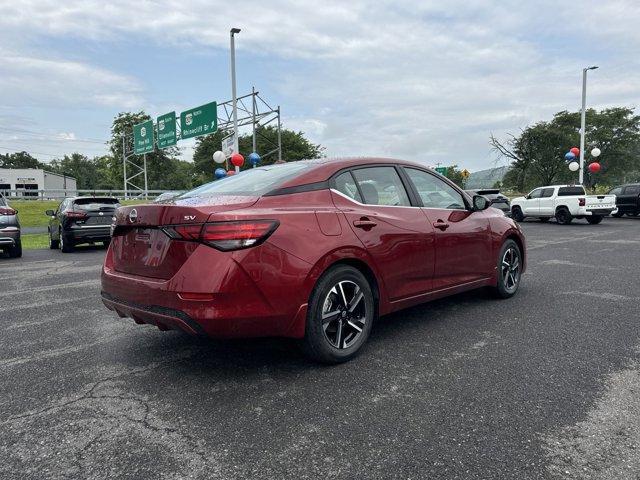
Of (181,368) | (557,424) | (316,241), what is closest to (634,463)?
(557,424)

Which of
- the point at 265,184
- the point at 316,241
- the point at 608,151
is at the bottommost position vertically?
the point at 316,241

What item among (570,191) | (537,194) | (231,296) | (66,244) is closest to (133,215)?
(231,296)

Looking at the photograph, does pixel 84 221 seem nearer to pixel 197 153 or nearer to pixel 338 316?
pixel 338 316

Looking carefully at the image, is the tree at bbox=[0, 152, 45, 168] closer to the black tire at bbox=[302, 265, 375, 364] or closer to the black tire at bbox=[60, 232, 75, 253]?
the black tire at bbox=[60, 232, 75, 253]

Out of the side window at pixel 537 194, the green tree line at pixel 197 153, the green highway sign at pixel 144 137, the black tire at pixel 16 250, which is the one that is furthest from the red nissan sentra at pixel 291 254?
the green tree line at pixel 197 153

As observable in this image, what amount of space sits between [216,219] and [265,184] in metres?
0.71

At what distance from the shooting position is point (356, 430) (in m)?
2.55

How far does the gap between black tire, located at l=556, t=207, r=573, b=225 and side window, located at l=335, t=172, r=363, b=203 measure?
61.4ft

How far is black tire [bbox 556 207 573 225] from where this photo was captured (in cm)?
1979

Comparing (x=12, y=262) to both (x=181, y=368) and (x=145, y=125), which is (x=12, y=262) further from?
(x=145, y=125)

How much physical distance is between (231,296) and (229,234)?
0.38m

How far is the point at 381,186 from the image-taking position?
4.09 metres

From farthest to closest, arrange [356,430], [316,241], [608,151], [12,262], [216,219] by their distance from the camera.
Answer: [608,151]
[12,262]
[316,241]
[216,219]
[356,430]

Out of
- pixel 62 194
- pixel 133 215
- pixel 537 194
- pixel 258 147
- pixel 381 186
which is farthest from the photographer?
pixel 258 147
